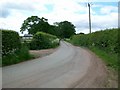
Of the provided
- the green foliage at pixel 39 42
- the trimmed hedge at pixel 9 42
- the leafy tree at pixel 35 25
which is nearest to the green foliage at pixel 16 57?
the trimmed hedge at pixel 9 42

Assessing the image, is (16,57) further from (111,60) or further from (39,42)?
(39,42)

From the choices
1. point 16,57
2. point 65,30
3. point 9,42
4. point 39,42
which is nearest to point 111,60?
point 16,57

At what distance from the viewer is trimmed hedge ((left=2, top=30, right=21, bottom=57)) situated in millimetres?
19734

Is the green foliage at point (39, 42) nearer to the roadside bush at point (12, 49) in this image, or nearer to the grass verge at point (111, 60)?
the roadside bush at point (12, 49)

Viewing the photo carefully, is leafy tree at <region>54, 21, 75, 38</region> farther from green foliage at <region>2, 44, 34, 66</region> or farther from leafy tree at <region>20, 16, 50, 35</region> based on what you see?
green foliage at <region>2, 44, 34, 66</region>

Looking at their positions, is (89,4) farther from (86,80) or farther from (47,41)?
(86,80)

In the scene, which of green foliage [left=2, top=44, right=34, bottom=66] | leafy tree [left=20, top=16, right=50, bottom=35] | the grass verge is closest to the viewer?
the grass verge

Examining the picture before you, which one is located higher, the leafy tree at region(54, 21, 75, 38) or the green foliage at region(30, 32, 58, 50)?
the leafy tree at region(54, 21, 75, 38)

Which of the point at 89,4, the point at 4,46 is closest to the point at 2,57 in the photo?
the point at 4,46

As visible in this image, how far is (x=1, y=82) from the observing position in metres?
11.2

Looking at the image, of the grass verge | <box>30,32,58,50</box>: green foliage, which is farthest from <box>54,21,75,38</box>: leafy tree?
the grass verge

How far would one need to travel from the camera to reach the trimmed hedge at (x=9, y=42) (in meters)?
19.7

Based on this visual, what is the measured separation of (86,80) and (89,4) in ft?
165

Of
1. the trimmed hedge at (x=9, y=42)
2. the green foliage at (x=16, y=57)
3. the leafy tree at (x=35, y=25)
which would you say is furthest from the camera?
the leafy tree at (x=35, y=25)
